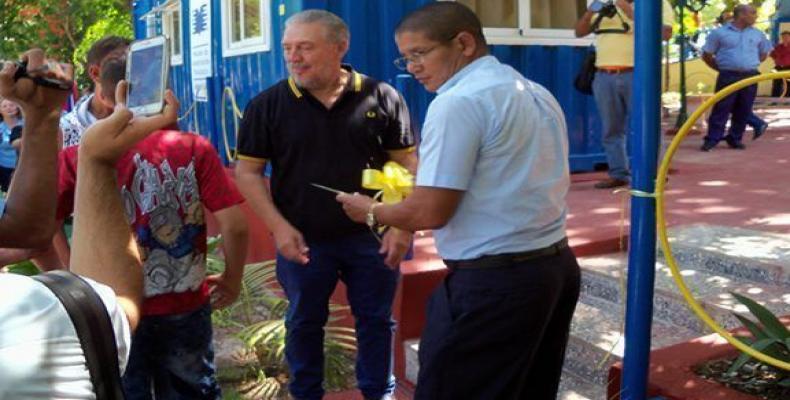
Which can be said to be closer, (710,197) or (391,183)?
(391,183)

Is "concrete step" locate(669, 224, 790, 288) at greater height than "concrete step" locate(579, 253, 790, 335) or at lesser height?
greater

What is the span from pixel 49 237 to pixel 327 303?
1.68 metres

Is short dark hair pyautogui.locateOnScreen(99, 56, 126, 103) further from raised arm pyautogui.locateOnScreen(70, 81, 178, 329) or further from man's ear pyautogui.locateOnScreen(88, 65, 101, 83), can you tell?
raised arm pyautogui.locateOnScreen(70, 81, 178, 329)

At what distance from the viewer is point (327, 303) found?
3764 mm

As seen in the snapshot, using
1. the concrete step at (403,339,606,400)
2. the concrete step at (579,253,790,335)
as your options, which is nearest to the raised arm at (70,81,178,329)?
the concrete step at (403,339,606,400)

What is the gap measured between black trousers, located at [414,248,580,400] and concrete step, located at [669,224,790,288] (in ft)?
6.46

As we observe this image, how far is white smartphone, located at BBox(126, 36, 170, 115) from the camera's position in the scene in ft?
6.57

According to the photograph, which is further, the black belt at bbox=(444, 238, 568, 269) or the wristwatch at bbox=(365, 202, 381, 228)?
the wristwatch at bbox=(365, 202, 381, 228)

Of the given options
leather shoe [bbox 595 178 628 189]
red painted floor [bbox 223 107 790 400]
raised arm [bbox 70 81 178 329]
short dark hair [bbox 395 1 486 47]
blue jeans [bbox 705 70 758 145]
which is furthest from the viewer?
blue jeans [bbox 705 70 758 145]

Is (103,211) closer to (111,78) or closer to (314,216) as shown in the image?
(111,78)

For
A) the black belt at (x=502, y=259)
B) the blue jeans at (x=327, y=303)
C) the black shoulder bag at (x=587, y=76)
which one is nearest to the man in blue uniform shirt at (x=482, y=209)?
the black belt at (x=502, y=259)

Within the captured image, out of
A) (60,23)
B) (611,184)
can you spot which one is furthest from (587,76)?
(60,23)

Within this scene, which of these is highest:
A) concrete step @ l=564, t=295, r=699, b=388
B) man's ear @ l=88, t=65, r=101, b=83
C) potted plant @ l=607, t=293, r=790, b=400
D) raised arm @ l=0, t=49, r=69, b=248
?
man's ear @ l=88, t=65, r=101, b=83

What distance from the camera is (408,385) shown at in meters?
4.42
